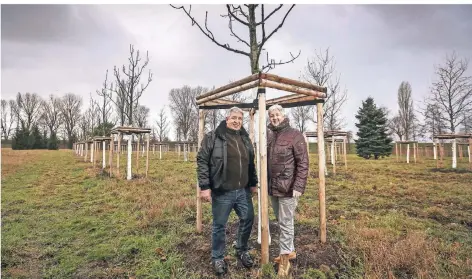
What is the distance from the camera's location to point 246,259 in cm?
360

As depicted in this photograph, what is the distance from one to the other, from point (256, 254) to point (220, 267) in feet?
2.20

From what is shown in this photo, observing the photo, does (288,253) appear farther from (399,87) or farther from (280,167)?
(399,87)

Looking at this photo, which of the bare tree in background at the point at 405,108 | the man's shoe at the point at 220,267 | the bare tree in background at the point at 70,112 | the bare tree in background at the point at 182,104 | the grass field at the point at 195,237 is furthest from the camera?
the bare tree in background at the point at 70,112

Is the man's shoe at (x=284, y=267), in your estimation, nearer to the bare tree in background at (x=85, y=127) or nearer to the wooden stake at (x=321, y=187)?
the wooden stake at (x=321, y=187)

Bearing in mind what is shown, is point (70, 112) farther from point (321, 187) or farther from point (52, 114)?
point (321, 187)

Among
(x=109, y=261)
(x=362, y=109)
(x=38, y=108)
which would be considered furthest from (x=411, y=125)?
(x=38, y=108)

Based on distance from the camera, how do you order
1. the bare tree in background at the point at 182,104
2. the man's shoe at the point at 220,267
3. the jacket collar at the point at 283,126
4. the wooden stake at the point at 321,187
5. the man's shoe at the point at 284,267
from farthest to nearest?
the bare tree in background at the point at 182,104 → the wooden stake at the point at 321,187 → the jacket collar at the point at 283,126 → the man's shoe at the point at 220,267 → the man's shoe at the point at 284,267

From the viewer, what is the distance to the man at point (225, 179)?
3.54m

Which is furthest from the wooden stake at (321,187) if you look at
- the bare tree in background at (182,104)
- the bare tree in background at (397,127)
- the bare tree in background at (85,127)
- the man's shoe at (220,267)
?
the bare tree in background at (182,104)

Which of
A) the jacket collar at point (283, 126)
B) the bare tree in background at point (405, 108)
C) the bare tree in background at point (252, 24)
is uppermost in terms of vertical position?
the bare tree in background at point (405, 108)

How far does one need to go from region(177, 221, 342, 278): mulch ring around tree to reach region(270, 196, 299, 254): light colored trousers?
0.28m

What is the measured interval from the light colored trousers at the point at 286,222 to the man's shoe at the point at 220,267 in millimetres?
743

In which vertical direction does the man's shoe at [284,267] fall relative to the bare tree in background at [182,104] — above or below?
below

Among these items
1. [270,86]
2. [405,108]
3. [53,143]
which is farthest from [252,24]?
[53,143]
